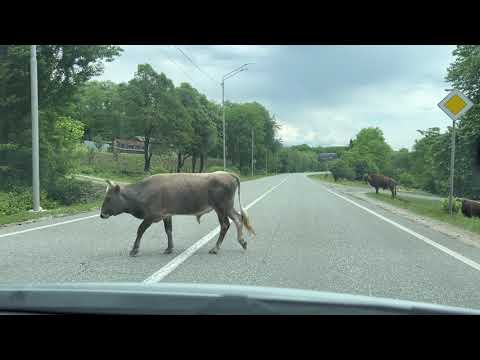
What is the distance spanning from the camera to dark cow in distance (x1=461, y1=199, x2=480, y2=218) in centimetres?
1432

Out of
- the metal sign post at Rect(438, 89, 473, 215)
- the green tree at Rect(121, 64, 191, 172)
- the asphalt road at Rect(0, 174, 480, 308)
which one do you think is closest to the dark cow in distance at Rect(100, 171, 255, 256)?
the asphalt road at Rect(0, 174, 480, 308)

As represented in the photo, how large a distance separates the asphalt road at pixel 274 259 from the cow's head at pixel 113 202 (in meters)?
0.65

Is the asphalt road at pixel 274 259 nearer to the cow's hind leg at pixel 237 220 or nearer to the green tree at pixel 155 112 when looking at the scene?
the cow's hind leg at pixel 237 220

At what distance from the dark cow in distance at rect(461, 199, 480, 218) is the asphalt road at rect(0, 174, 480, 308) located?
4618mm

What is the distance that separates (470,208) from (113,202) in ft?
39.1

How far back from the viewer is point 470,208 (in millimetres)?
14641

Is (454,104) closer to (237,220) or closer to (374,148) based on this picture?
(237,220)

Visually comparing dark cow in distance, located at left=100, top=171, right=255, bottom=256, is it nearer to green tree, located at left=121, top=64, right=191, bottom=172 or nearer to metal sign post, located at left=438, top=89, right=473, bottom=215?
metal sign post, located at left=438, top=89, right=473, bottom=215

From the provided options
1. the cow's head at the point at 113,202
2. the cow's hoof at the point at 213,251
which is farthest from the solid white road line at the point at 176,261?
the cow's head at the point at 113,202
